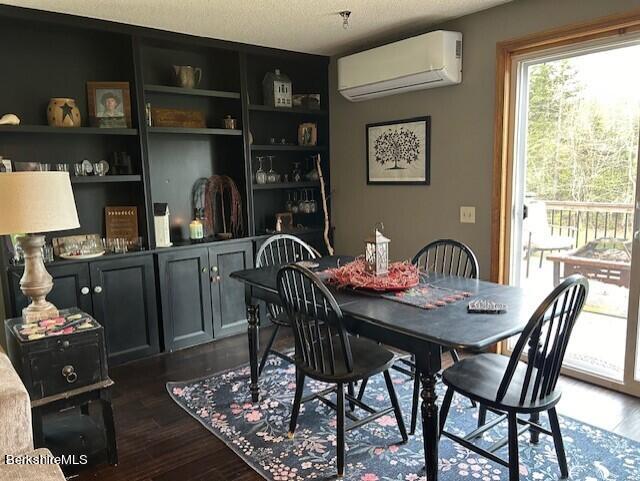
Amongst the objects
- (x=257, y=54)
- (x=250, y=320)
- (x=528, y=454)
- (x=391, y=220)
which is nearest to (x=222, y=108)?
(x=257, y=54)

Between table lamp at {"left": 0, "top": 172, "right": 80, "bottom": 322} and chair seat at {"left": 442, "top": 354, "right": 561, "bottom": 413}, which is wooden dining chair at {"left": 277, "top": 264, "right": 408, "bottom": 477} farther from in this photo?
table lamp at {"left": 0, "top": 172, "right": 80, "bottom": 322}

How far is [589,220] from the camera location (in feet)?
9.64

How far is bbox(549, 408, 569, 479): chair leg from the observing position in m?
2.01

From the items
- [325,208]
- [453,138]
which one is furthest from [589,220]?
[325,208]

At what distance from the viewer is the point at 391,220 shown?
4.05 m

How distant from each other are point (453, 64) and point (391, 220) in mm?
1299

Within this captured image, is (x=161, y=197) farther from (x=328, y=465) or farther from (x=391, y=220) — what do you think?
(x=328, y=465)

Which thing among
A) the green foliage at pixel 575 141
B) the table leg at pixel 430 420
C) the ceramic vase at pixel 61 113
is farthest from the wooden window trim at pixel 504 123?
the ceramic vase at pixel 61 113

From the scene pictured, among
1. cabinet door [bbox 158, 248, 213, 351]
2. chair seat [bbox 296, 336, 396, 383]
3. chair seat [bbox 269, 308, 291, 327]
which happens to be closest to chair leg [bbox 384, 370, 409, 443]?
chair seat [bbox 296, 336, 396, 383]

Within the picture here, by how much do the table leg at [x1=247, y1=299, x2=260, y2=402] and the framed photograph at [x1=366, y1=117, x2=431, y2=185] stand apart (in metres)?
1.74

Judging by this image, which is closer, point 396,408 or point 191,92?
point 396,408

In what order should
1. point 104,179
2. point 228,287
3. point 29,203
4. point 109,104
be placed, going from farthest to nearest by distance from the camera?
1. point 228,287
2. point 109,104
3. point 104,179
4. point 29,203

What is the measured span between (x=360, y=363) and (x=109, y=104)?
2543 mm

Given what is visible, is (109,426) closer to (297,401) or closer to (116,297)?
(297,401)
